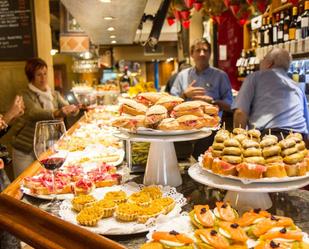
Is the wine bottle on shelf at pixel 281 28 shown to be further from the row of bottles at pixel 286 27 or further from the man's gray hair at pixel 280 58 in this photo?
the man's gray hair at pixel 280 58

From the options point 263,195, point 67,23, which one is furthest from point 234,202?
point 67,23

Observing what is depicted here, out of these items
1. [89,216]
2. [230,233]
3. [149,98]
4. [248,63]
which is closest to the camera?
[230,233]

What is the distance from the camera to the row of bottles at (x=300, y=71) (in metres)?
4.25

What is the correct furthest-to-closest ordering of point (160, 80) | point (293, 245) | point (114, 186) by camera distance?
point (160, 80)
point (114, 186)
point (293, 245)

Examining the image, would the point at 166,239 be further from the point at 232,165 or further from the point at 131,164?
the point at 131,164

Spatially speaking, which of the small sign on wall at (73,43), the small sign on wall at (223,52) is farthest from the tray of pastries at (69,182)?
the small sign on wall at (223,52)

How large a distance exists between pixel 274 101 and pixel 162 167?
1932mm

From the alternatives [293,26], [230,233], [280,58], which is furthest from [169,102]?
[293,26]

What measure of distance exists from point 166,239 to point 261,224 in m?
0.26

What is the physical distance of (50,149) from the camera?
1611 mm

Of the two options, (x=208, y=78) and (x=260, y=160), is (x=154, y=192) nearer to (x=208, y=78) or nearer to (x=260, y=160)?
(x=260, y=160)

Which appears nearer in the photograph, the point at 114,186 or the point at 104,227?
the point at 104,227

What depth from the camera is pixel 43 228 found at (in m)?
1.04

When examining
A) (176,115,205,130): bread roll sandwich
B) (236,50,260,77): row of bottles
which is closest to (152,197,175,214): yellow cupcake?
(176,115,205,130): bread roll sandwich
